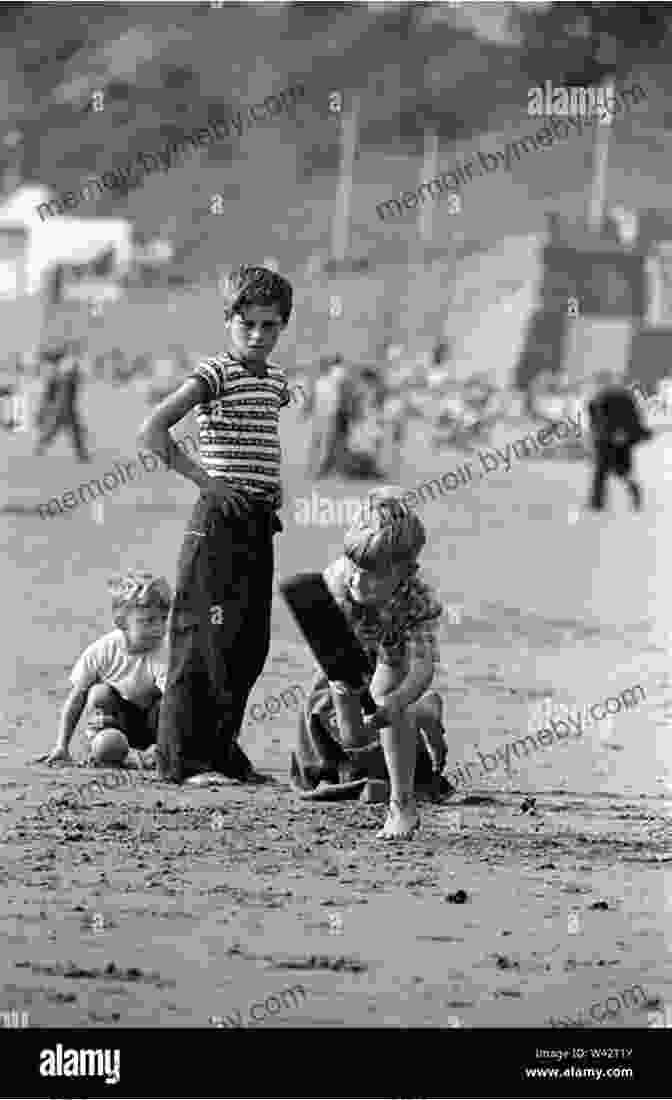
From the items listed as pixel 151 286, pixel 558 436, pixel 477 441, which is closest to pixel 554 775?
pixel 558 436

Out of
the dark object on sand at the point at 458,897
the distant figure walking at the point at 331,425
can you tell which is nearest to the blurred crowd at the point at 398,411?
the distant figure walking at the point at 331,425

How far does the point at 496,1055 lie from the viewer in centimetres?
582

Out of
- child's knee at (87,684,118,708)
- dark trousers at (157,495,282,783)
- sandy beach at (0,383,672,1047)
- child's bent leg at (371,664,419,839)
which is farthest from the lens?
child's knee at (87,684,118,708)

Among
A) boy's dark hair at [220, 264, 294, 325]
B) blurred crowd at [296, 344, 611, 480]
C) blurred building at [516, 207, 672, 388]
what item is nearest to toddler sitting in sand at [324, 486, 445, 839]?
boy's dark hair at [220, 264, 294, 325]

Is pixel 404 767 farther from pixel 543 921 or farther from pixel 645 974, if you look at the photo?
pixel 645 974

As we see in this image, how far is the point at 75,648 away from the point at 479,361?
78.2 meters

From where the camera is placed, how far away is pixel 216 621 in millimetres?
8250

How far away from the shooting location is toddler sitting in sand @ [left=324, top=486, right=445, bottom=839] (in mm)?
7199

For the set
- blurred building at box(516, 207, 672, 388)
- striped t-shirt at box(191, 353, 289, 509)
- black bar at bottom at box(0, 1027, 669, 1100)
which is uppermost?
blurred building at box(516, 207, 672, 388)

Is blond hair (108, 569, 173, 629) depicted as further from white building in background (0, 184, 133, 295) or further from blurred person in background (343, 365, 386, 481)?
white building in background (0, 184, 133, 295)

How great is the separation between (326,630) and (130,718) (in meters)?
1.94

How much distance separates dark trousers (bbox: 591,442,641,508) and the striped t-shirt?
710 inches

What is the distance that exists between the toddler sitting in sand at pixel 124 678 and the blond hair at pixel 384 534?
162 cm

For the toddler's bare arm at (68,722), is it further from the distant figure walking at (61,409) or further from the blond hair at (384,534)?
the distant figure walking at (61,409)
